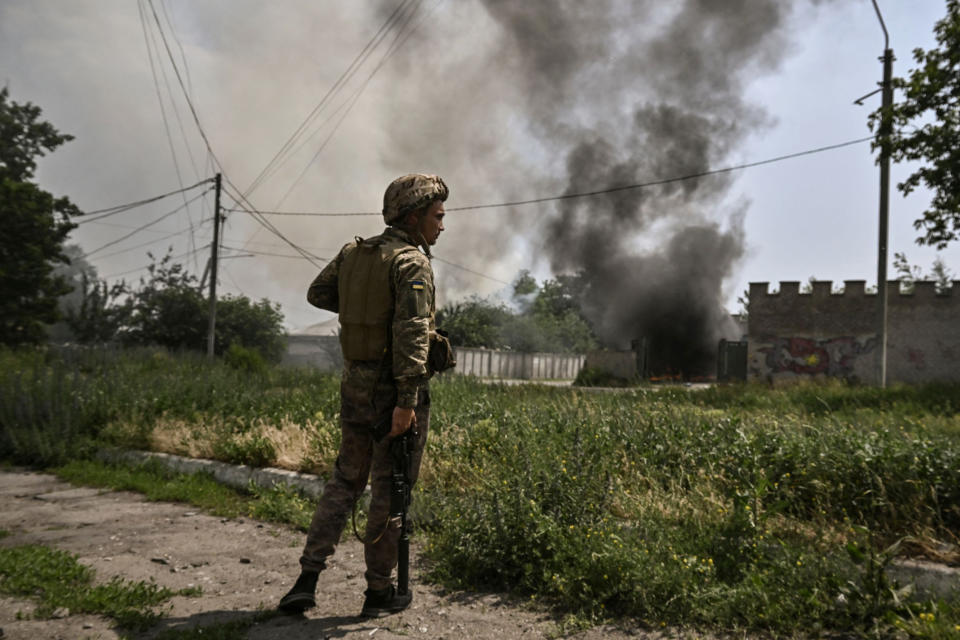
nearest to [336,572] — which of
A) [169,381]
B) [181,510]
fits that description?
[181,510]

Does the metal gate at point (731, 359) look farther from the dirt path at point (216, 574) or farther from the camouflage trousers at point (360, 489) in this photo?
the camouflage trousers at point (360, 489)

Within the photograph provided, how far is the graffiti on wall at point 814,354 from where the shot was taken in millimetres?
24109

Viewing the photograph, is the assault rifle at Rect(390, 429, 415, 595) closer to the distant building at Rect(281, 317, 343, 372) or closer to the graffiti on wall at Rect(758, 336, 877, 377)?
the graffiti on wall at Rect(758, 336, 877, 377)

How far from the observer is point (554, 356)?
4022 centimetres

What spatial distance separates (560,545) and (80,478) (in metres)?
4.95

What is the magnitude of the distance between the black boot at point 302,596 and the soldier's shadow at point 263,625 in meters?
0.04

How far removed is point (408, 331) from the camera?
2844mm

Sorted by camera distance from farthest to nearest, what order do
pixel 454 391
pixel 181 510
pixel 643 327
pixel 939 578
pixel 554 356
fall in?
pixel 554 356
pixel 643 327
pixel 454 391
pixel 181 510
pixel 939 578

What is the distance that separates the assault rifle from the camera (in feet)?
9.67

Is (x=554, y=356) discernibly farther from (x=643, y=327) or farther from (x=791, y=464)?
(x=791, y=464)

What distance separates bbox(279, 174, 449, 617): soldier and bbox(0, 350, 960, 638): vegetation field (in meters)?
0.63

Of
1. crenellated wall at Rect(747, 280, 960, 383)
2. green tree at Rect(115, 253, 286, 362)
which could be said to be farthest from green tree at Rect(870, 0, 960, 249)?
green tree at Rect(115, 253, 286, 362)

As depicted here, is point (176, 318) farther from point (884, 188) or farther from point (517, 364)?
point (884, 188)

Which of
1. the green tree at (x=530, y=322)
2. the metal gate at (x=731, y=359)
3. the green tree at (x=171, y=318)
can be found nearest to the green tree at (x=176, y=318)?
the green tree at (x=171, y=318)
